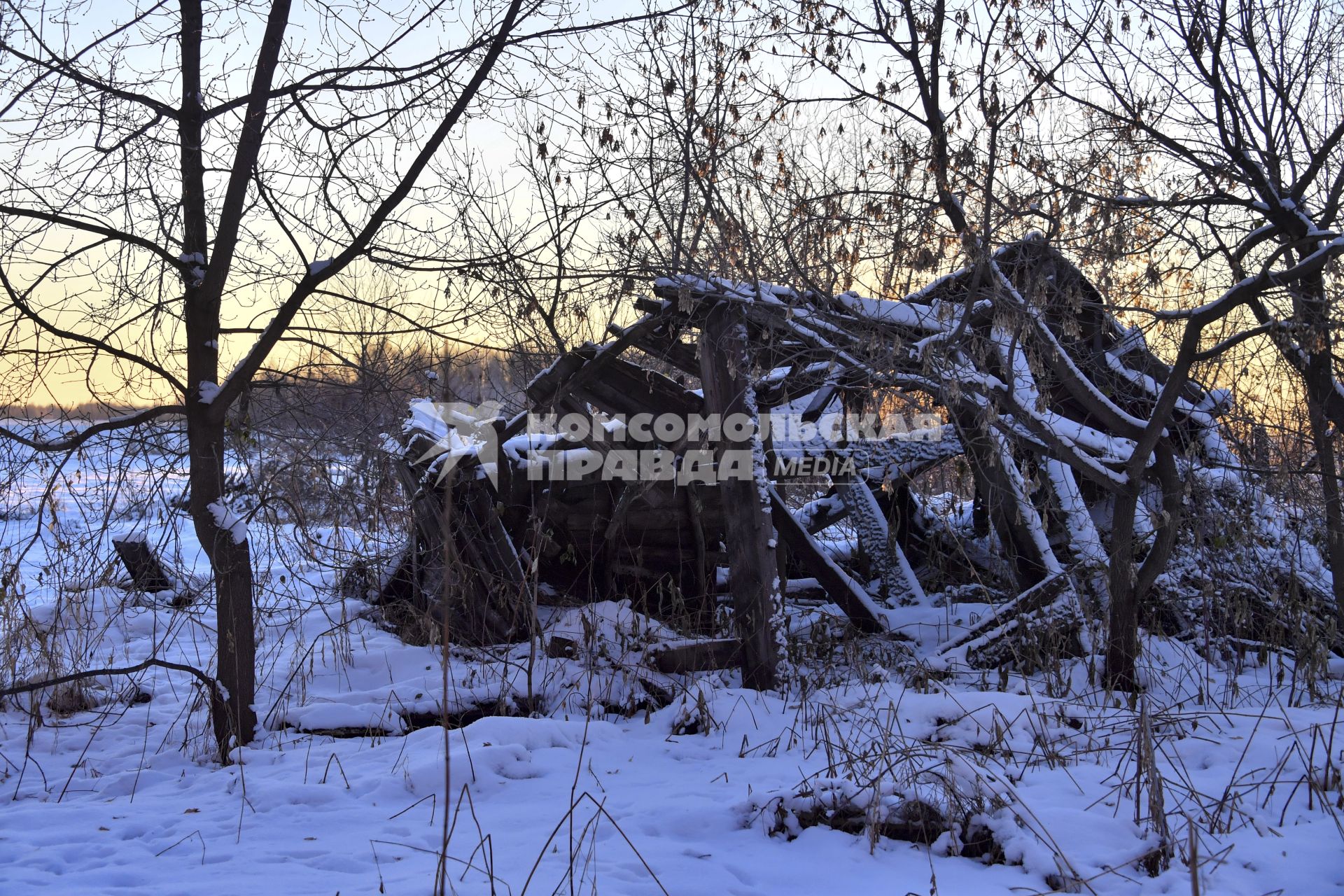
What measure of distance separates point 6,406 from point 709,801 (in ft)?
13.1

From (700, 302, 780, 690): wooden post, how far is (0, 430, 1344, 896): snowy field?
38cm

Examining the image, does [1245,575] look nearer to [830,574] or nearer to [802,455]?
[830,574]

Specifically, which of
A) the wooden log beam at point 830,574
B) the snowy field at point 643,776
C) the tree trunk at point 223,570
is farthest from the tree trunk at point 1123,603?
the tree trunk at point 223,570

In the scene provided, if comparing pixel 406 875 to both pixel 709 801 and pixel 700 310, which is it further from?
pixel 700 310

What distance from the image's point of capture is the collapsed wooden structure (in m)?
5.93

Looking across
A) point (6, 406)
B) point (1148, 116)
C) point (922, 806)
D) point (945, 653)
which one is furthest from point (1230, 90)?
point (6, 406)

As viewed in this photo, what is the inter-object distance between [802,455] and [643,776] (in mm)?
3690

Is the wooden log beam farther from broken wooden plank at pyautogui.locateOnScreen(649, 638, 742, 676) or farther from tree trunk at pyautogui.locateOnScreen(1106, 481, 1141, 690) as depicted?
tree trunk at pyautogui.locateOnScreen(1106, 481, 1141, 690)

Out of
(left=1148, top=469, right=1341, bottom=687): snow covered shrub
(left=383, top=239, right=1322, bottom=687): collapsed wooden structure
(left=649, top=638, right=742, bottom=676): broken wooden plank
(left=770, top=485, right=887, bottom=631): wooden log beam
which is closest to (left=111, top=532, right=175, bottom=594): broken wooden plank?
(left=383, top=239, right=1322, bottom=687): collapsed wooden structure

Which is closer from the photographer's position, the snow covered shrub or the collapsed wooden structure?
the collapsed wooden structure

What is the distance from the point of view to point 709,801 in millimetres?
4184

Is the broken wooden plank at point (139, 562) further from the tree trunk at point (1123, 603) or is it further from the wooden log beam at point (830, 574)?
the tree trunk at point (1123, 603)

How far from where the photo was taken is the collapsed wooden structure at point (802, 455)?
5926 mm

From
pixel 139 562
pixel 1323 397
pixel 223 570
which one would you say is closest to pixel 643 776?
pixel 223 570
